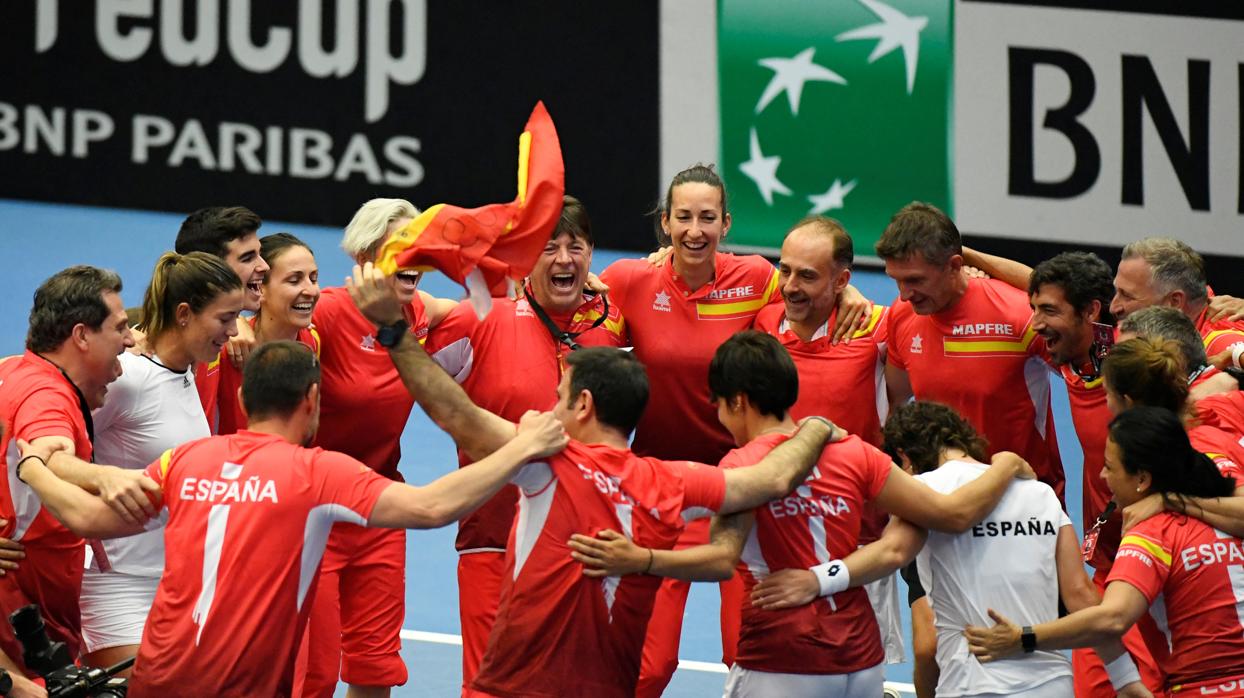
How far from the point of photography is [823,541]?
7508 mm

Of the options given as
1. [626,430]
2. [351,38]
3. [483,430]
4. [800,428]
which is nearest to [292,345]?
[483,430]

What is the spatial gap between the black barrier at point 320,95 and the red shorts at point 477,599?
821 cm

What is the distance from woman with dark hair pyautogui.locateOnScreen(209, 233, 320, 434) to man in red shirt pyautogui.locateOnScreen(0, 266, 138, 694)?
121 cm

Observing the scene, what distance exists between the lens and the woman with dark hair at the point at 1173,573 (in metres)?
7.40

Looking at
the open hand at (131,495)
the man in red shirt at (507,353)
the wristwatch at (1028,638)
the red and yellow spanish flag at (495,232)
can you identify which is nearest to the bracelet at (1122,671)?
the wristwatch at (1028,638)

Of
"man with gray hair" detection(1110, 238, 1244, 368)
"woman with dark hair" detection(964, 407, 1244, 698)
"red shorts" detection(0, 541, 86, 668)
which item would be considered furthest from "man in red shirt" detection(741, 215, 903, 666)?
"red shorts" detection(0, 541, 86, 668)

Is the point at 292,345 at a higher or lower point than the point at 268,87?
lower

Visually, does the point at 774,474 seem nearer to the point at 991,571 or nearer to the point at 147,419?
the point at 991,571

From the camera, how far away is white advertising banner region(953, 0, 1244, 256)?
1644cm

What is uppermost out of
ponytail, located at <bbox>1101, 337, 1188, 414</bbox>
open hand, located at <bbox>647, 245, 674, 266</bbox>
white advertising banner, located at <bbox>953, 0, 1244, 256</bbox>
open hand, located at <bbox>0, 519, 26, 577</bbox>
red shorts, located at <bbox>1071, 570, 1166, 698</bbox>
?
white advertising banner, located at <bbox>953, 0, 1244, 256</bbox>

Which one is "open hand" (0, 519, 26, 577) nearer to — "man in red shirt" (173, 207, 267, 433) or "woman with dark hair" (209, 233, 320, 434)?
"man in red shirt" (173, 207, 267, 433)

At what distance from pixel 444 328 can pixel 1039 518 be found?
3217mm

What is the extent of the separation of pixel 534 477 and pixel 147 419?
2191mm

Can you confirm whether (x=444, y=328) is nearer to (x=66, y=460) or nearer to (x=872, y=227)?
(x=66, y=460)
